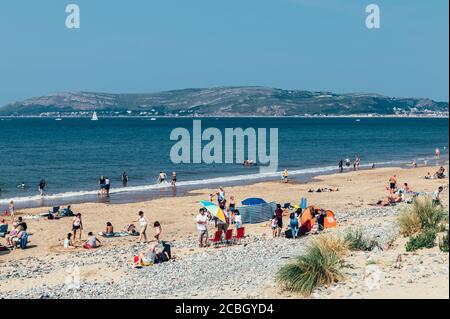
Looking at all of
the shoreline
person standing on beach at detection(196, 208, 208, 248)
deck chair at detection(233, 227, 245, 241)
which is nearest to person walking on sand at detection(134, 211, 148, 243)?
person standing on beach at detection(196, 208, 208, 248)

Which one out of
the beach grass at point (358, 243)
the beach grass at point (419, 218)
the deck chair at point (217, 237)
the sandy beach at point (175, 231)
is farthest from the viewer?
the deck chair at point (217, 237)

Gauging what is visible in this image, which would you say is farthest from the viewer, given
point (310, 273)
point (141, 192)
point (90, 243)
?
point (141, 192)

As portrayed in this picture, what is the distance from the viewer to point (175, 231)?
24.6 metres

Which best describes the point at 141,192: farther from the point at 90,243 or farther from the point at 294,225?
the point at 294,225

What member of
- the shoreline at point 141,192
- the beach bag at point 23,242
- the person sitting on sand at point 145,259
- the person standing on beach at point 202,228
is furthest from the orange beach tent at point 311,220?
the shoreline at point 141,192

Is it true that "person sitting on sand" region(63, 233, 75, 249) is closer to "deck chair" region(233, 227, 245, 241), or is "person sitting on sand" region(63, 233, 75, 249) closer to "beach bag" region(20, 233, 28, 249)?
"beach bag" region(20, 233, 28, 249)

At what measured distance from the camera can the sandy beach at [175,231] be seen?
14159 mm

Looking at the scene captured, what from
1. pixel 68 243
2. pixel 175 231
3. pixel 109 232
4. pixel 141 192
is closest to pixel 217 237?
pixel 175 231

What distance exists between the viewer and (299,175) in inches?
1962

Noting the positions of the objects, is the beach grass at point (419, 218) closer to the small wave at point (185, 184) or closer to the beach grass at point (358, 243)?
the beach grass at point (358, 243)

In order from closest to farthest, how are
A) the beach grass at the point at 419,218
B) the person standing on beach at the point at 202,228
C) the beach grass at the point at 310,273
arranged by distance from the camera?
the beach grass at the point at 310,273 → the beach grass at the point at 419,218 → the person standing on beach at the point at 202,228

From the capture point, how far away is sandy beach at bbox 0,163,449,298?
14.2 metres
